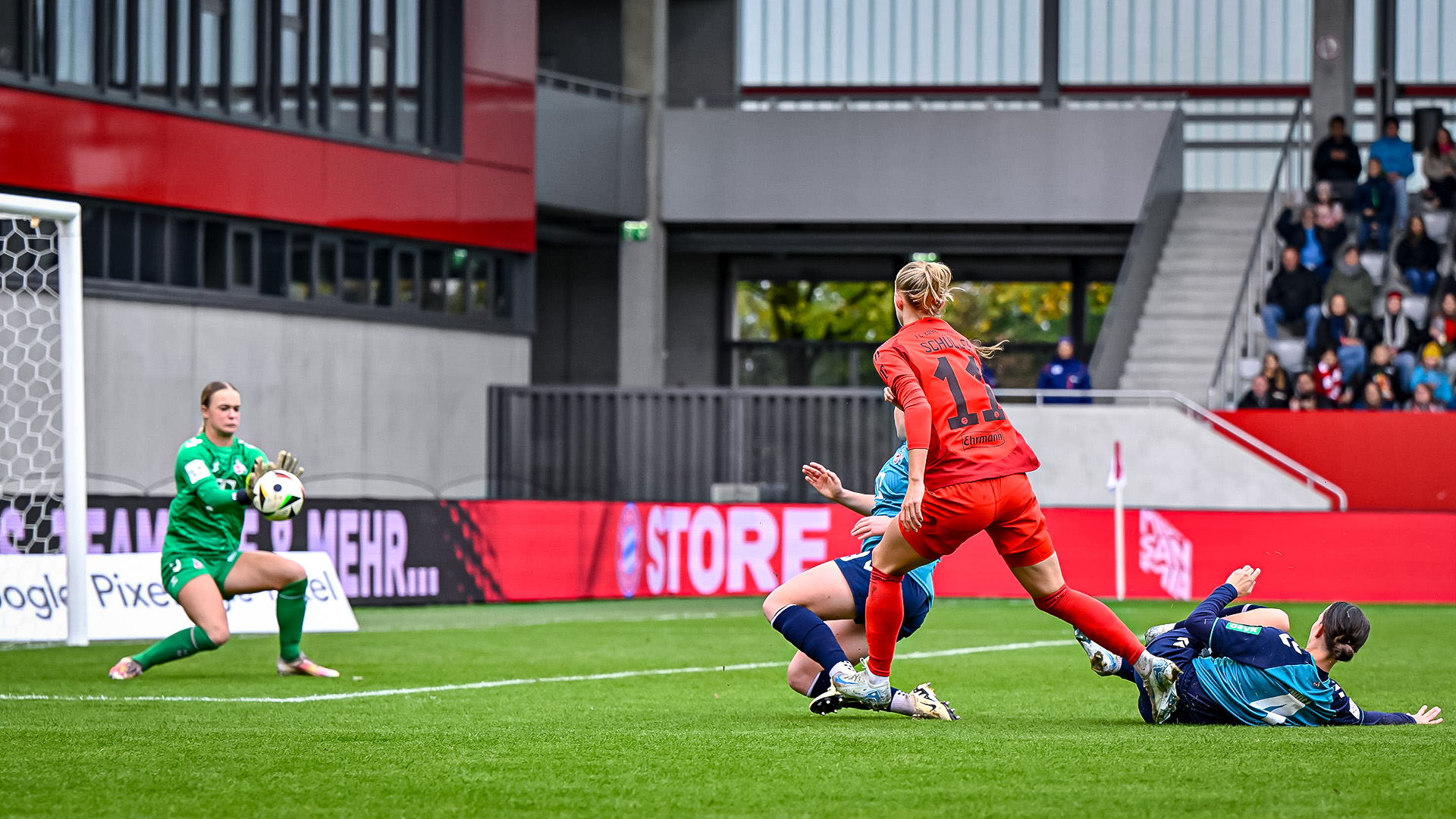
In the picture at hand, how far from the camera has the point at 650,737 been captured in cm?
753

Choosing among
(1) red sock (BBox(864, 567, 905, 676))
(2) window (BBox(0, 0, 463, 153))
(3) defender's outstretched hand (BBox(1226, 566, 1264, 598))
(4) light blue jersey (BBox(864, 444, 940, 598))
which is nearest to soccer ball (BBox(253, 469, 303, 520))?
(4) light blue jersey (BBox(864, 444, 940, 598))

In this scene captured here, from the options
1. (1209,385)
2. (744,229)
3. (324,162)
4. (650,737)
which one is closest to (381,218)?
(324,162)

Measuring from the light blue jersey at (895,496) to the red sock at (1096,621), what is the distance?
0.68 metres

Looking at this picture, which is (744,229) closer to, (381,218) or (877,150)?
(877,150)

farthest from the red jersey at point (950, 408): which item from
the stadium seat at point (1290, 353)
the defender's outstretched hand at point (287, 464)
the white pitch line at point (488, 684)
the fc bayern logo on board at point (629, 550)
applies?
the stadium seat at point (1290, 353)

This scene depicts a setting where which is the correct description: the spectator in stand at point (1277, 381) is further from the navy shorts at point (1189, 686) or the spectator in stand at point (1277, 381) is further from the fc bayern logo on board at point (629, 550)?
the navy shorts at point (1189, 686)

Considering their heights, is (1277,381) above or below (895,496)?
above

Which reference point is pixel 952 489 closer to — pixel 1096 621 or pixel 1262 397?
pixel 1096 621

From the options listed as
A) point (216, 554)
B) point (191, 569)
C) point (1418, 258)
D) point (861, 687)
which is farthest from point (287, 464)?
point (1418, 258)

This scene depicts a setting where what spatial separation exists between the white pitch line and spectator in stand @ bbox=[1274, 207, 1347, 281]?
44.2 feet

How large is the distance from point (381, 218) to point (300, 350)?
8.19 ft

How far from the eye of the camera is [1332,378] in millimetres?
23172

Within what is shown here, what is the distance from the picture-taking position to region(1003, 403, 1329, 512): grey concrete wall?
23141 mm

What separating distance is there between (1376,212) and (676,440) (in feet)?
35.1
